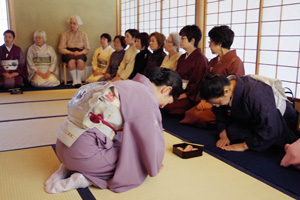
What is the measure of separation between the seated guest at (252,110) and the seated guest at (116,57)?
4.15m

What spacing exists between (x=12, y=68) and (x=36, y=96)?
1.55 metres

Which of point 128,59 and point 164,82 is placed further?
point 128,59

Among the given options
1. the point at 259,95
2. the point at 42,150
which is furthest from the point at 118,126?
the point at 259,95

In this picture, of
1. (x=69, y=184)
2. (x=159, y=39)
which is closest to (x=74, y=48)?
(x=159, y=39)

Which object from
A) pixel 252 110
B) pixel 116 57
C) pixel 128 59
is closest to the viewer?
pixel 252 110

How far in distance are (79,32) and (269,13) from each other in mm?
5096

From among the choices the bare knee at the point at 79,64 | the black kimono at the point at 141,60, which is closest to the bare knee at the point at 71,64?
the bare knee at the point at 79,64

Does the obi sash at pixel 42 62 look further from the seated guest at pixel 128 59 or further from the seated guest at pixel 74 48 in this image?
the seated guest at pixel 128 59

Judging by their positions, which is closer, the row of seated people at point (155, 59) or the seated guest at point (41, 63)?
the row of seated people at point (155, 59)

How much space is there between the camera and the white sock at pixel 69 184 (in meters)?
2.07

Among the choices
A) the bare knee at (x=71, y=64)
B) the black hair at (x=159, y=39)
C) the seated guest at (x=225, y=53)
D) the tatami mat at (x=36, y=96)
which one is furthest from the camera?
the bare knee at (x=71, y=64)

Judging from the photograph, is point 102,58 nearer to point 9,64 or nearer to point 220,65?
point 9,64

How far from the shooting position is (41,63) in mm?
7551

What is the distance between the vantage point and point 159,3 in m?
6.81
